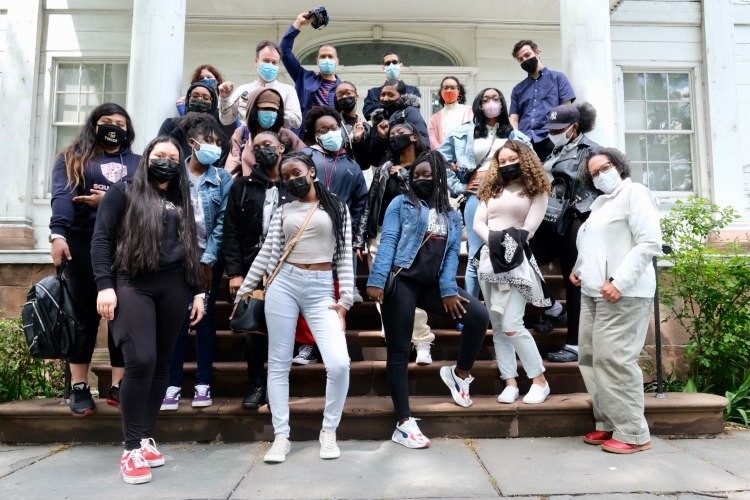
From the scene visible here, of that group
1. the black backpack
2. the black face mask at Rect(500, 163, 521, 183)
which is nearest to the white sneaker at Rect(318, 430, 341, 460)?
the black backpack

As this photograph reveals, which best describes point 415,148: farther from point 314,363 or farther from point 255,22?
point 255,22

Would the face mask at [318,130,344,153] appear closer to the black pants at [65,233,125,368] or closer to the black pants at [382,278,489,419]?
the black pants at [382,278,489,419]

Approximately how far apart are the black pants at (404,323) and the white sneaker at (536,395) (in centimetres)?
55

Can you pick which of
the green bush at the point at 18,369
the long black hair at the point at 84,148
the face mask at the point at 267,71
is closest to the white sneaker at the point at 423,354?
the long black hair at the point at 84,148

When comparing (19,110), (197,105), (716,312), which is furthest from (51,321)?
(19,110)

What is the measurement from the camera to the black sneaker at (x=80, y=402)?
11.8 ft

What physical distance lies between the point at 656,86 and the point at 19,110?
30.1 ft

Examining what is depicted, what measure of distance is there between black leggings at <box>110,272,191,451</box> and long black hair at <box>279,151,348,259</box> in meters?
0.95

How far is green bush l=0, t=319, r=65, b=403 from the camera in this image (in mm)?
4312

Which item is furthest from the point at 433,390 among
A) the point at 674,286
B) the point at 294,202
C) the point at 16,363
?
the point at 16,363

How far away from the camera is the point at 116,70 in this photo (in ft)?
25.7

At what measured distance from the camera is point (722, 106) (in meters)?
7.68

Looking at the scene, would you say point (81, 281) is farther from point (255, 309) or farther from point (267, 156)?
point (267, 156)

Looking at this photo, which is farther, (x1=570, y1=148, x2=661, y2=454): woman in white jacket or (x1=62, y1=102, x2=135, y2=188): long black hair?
(x1=62, y1=102, x2=135, y2=188): long black hair
